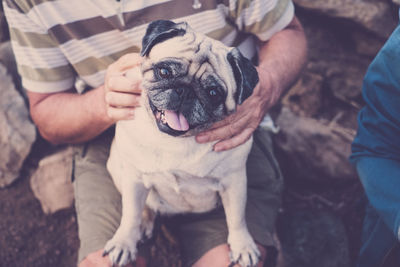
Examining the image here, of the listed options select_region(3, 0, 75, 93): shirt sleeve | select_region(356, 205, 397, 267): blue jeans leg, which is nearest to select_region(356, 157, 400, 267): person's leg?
select_region(356, 205, 397, 267): blue jeans leg

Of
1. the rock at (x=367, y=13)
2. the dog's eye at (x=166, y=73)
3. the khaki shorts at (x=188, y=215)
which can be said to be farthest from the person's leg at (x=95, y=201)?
the rock at (x=367, y=13)

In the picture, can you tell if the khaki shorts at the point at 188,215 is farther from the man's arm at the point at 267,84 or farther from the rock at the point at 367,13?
the rock at the point at 367,13

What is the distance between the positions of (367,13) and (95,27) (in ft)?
4.94

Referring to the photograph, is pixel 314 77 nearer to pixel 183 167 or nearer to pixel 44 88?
pixel 183 167

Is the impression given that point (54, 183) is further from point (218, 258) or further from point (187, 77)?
point (187, 77)

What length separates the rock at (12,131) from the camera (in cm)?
201

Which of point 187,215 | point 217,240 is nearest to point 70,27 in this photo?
point 187,215

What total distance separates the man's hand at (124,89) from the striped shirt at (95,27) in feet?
0.58

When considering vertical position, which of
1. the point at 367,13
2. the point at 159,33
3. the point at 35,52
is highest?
the point at 159,33

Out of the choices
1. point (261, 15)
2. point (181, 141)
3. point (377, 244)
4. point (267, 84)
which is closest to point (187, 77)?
point (181, 141)

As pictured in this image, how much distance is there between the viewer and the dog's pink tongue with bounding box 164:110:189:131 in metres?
1.07

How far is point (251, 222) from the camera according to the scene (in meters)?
1.47

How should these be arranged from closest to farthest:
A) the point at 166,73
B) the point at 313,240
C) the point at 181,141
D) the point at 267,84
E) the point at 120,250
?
1. the point at 166,73
2. the point at 181,141
3. the point at 120,250
4. the point at 267,84
5. the point at 313,240

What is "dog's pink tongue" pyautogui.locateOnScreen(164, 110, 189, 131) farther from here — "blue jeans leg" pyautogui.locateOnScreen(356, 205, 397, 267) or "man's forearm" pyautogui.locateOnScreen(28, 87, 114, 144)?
"blue jeans leg" pyautogui.locateOnScreen(356, 205, 397, 267)
